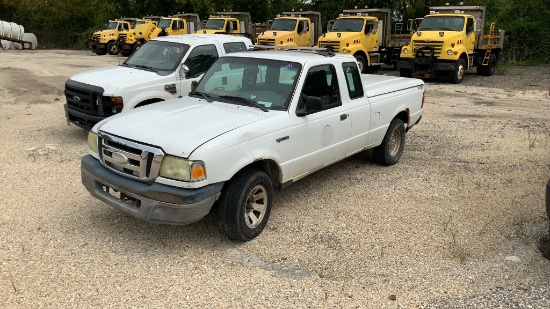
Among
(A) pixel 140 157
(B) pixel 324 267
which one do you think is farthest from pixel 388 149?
(A) pixel 140 157

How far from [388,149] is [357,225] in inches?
87.9

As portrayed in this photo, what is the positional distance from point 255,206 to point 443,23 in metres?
15.5

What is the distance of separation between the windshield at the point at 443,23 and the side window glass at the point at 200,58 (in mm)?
11692

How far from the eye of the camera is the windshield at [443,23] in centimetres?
1753

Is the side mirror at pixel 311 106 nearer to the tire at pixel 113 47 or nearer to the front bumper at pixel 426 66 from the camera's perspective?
the front bumper at pixel 426 66

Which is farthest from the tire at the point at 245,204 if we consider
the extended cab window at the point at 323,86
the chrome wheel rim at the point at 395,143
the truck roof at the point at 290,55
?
the chrome wheel rim at the point at 395,143

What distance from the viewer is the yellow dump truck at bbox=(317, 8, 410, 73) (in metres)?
18.7

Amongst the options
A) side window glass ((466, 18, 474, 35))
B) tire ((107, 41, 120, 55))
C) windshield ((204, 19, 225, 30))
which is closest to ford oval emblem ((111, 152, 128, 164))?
side window glass ((466, 18, 474, 35))

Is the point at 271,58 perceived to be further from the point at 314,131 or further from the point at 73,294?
the point at 73,294

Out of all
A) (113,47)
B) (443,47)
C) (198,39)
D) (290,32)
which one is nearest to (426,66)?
(443,47)

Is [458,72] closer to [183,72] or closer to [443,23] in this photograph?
[443,23]

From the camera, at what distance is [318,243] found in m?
4.68

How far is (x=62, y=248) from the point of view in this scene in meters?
4.46

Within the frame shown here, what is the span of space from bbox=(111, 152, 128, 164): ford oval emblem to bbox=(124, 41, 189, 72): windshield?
166 inches
